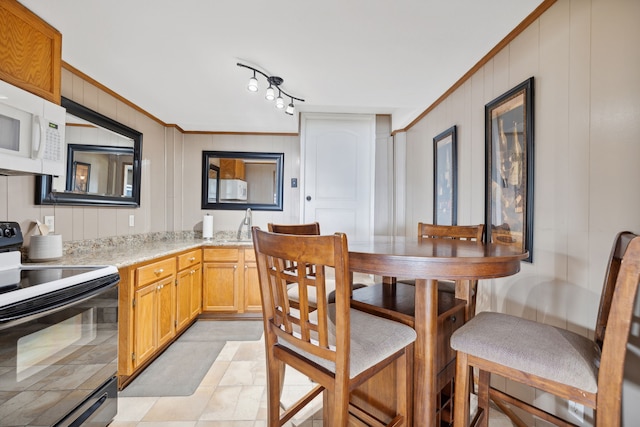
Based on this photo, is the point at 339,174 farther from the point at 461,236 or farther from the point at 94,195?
the point at 94,195

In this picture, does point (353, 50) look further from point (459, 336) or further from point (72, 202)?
point (72, 202)

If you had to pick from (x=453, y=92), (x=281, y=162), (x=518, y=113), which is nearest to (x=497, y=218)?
(x=518, y=113)

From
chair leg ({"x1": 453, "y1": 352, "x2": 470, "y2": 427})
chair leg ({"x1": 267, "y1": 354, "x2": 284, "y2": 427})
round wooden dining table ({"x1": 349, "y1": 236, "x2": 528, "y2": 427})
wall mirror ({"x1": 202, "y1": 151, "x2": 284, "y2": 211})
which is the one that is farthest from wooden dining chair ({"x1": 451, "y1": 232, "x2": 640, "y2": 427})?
wall mirror ({"x1": 202, "y1": 151, "x2": 284, "y2": 211})

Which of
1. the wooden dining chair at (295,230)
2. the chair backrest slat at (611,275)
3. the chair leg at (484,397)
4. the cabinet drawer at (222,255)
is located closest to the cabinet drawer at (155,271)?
the cabinet drawer at (222,255)

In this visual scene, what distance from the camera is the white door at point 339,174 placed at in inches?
131

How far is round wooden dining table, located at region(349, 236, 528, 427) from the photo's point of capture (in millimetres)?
987

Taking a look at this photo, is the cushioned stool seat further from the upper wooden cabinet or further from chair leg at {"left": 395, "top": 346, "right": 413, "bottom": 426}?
the upper wooden cabinet

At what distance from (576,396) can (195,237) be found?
3628 millimetres

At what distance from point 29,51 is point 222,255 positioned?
2.07 m

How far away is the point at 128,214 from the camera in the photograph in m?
2.69

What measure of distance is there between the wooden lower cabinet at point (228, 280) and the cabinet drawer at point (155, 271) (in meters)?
0.58

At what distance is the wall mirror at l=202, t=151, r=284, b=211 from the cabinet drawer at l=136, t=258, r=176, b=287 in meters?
1.34

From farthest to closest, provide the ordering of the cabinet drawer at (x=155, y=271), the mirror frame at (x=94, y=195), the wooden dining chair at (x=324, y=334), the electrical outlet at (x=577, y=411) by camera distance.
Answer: the cabinet drawer at (x=155, y=271) < the mirror frame at (x=94, y=195) < the electrical outlet at (x=577, y=411) < the wooden dining chair at (x=324, y=334)

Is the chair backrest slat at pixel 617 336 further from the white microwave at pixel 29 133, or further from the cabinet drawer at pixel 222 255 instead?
the cabinet drawer at pixel 222 255
